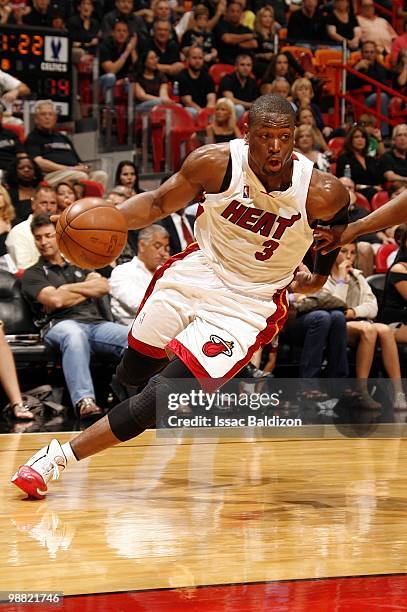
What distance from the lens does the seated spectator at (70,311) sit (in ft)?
22.9

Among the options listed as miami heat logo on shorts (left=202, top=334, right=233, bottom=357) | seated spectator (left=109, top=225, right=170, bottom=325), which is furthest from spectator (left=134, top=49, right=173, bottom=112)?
miami heat logo on shorts (left=202, top=334, right=233, bottom=357)

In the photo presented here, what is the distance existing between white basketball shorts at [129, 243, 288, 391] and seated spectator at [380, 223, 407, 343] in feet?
11.9

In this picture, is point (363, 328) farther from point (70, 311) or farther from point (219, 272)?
point (219, 272)

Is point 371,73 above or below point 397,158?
above

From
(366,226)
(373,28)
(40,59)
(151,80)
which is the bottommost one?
(151,80)

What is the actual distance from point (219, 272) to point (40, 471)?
1170mm

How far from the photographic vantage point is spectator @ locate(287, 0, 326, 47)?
14172 mm

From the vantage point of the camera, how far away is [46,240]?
7324mm

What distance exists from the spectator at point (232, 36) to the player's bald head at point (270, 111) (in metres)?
9.33

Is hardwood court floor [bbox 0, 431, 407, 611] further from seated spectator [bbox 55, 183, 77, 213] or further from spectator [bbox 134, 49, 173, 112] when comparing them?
spectator [bbox 134, 49, 173, 112]

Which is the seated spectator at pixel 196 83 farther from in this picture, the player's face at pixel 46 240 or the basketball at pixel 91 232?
the basketball at pixel 91 232

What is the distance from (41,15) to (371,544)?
908 centimetres

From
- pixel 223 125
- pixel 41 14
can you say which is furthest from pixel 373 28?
pixel 223 125

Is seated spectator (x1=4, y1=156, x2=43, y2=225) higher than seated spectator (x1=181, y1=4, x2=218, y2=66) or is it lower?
lower
